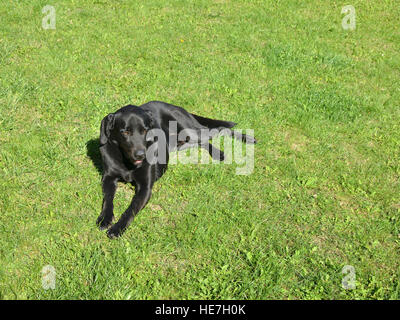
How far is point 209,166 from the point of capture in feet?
16.7

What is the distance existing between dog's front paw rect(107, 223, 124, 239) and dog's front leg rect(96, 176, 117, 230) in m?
0.12

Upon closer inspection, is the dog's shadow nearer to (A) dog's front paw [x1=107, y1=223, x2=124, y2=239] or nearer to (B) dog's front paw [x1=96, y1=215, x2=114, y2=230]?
(B) dog's front paw [x1=96, y1=215, x2=114, y2=230]

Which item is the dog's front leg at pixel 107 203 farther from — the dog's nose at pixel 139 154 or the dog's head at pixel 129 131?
the dog's nose at pixel 139 154

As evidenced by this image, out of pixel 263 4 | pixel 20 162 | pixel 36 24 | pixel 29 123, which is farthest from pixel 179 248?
pixel 263 4

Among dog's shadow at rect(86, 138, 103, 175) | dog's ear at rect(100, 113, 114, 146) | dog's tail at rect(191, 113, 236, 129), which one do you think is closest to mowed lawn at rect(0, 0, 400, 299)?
dog's shadow at rect(86, 138, 103, 175)

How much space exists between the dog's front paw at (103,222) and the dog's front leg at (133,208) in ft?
0.34

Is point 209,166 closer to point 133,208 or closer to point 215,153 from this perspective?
point 215,153

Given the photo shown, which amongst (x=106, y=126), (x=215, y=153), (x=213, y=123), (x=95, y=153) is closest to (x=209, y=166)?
(x=215, y=153)

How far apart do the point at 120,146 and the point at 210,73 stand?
3.68 meters

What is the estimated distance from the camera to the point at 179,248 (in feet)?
12.3

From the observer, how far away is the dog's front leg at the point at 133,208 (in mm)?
3836

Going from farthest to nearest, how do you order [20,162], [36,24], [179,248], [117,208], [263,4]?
[263,4]
[36,24]
[20,162]
[117,208]
[179,248]

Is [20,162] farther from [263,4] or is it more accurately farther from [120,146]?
[263,4]

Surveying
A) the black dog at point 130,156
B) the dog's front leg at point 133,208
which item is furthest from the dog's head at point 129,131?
the dog's front leg at point 133,208
